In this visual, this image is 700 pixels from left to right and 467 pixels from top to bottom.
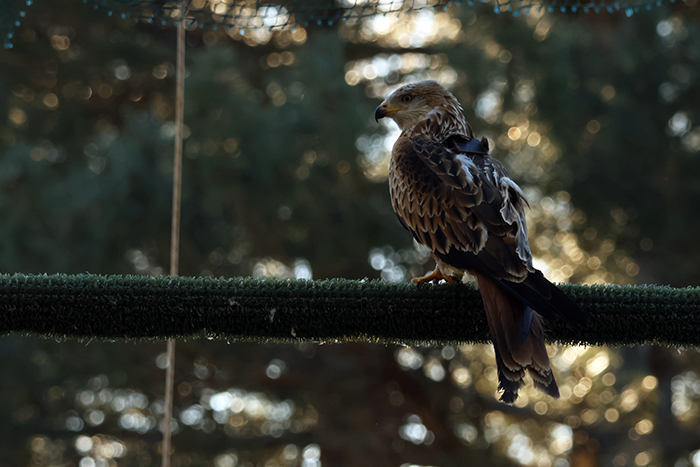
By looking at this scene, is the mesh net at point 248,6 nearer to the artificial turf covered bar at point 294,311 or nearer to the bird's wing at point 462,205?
the bird's wing at point 462,205

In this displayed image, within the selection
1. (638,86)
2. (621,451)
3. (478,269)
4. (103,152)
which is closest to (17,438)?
(103,152)

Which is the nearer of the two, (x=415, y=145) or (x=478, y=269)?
(x=478, y=269)

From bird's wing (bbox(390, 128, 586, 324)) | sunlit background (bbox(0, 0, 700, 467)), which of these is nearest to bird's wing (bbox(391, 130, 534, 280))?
bird's wing (bbox(390, 128, 586, 324))

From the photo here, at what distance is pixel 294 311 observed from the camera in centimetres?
183

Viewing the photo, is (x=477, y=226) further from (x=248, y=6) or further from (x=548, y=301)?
(x=248, y=6)

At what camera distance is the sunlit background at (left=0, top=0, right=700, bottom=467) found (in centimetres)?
501

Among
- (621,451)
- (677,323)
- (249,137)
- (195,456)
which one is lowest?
(677,323)

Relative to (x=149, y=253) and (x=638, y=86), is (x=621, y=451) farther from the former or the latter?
(x=149, y=253)

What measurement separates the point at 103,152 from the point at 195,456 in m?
2.94

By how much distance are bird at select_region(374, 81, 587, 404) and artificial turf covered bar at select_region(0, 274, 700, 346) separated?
0.49ft

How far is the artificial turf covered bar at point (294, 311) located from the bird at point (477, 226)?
0.49 ft

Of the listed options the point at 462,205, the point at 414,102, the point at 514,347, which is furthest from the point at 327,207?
the point at 514,347

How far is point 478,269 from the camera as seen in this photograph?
71.1 inches

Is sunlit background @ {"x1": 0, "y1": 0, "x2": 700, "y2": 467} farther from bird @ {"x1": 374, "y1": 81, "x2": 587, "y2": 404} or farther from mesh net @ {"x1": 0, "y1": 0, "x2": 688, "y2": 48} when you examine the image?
bird @ {"x1": 374, "y1": 81, "x2": 587, "y2": 404}
